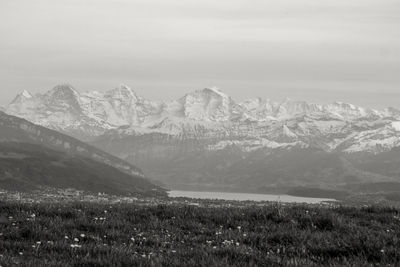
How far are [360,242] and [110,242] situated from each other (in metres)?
7.11

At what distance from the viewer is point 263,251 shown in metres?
16.3

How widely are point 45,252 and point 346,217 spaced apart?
1205 cm

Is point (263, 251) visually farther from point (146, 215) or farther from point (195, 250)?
point (146, 215)

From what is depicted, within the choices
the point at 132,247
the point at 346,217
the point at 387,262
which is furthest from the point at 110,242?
the point at 346,217

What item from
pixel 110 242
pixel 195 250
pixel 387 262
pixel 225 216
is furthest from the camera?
pixel 225 216

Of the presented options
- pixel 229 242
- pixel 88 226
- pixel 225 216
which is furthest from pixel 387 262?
pixel 88 226

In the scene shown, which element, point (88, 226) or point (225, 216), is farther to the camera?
point (225, 216)

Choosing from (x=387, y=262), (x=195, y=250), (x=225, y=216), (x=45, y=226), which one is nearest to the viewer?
(x=387, y=262)

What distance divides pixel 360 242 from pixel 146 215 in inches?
324

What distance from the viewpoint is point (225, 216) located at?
21.9 meters

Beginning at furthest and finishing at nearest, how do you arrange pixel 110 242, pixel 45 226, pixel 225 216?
pixel 225 216
pixel 45 226
pixel 110 242

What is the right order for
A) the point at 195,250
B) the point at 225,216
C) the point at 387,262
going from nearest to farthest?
the point at 387,262
the point at 195,250
the point at 225,216

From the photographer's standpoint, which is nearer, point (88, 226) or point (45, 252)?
point (45, 252)

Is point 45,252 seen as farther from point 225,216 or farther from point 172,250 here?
point 225,216
